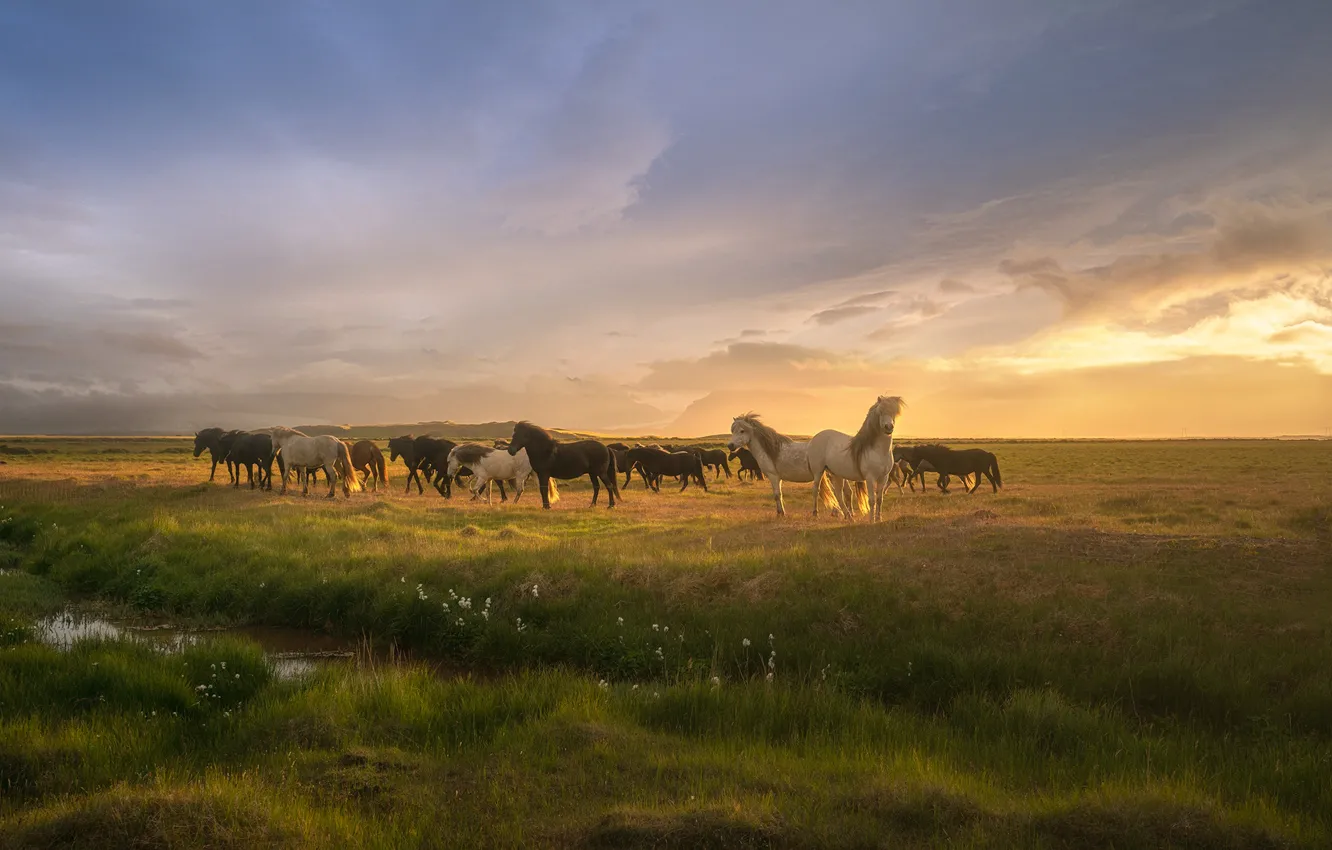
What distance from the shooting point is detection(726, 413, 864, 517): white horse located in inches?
791

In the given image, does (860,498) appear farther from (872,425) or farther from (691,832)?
(691,832)

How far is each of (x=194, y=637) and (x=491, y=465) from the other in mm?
15485

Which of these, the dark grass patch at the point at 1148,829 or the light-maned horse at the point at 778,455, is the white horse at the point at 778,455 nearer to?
the light-maned horse at the point at 778,455

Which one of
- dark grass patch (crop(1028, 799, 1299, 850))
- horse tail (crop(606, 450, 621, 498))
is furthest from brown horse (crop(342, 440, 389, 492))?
dark grass patch (crop(1028, 799, 1299, 850))

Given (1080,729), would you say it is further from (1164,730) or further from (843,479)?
(843,479)

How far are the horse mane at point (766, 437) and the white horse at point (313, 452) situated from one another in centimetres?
1563

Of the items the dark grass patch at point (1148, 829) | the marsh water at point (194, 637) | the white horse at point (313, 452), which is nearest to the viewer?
the dark grass patch at point (1148, 829)

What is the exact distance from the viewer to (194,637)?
A: 11133mm

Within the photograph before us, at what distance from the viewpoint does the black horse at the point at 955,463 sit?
31.5 m

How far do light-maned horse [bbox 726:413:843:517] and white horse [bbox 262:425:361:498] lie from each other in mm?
15407

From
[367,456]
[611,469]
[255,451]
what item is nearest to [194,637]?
[611,469]

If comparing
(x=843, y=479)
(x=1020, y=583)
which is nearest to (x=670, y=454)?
(x=843, y=479)

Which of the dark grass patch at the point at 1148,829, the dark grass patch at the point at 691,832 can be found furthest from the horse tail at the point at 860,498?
the dark grass patch at the point at 691,832

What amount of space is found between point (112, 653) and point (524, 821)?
7034 millimetres
